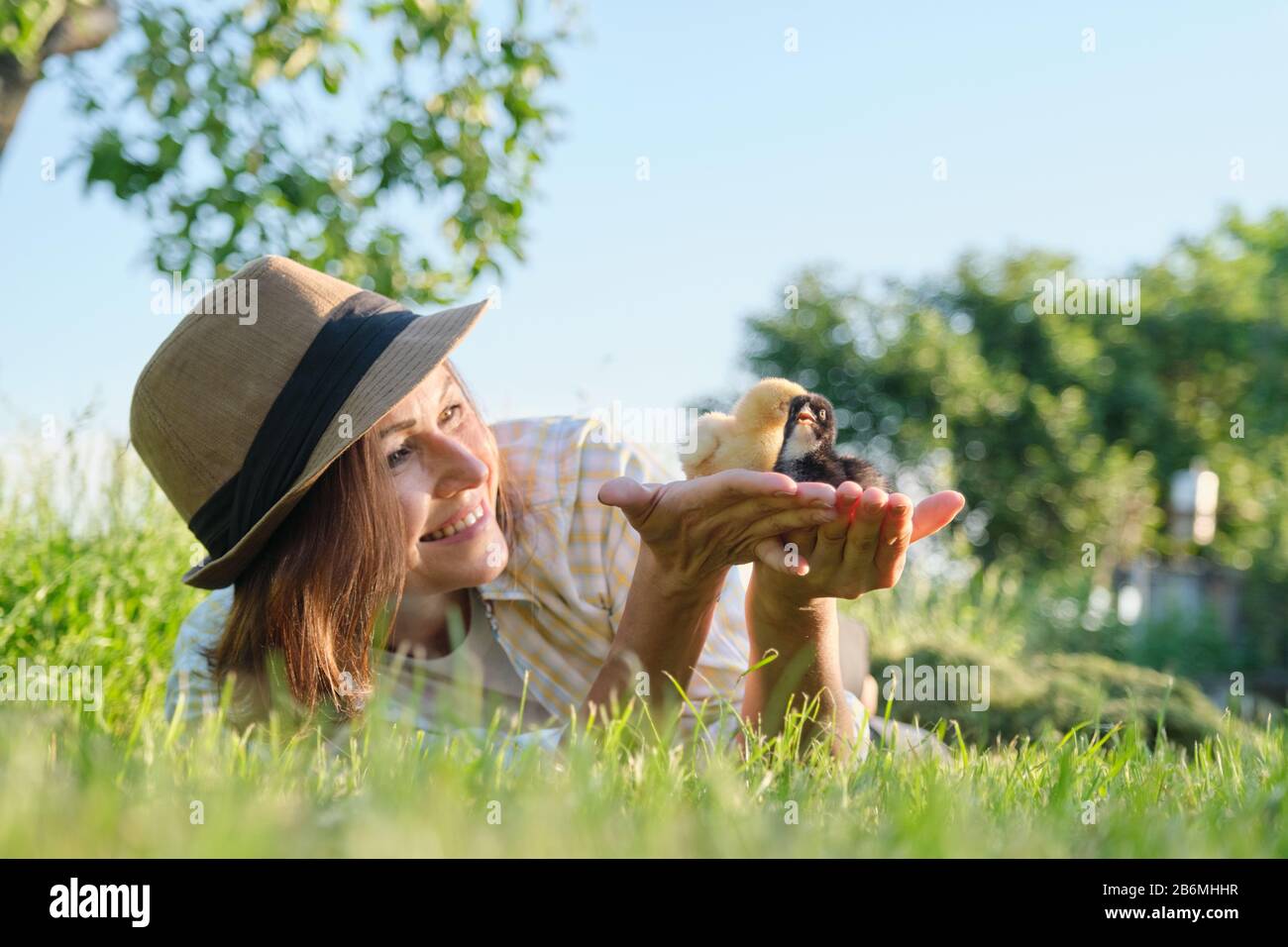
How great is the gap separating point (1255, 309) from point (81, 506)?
21.0 m

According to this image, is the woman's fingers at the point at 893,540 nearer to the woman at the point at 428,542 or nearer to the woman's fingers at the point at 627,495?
the woman at the point at 428,542

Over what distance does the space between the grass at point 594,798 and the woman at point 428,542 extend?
12.7 inches

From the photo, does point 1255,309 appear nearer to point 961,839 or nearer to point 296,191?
point 296,191

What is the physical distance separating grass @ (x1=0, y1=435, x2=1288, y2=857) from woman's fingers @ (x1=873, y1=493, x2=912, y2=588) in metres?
0.33

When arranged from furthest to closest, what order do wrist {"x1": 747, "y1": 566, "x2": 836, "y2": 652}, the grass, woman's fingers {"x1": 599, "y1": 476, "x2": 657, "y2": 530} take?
wrist {"x1": 747, "y1": 566, "x2": 836, "y2": 652}
woman's fingers {"x1": 599, "y1": 476, "x2": 657, "y2": 530}
the grass

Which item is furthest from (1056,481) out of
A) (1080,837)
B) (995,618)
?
(1080,837)

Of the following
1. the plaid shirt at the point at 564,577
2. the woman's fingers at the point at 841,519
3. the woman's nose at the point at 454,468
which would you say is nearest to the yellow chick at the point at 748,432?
the woman's fingers at the point at 841,519

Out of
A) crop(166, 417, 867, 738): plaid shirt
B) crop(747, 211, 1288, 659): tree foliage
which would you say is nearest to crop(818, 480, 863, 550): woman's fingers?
crop(166, 417, 867, 738): plaid shirt

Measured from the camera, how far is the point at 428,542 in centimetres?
273

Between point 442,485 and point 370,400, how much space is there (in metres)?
0.28

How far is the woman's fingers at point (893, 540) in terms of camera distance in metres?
1.92

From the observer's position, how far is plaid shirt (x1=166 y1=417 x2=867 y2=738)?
9.69 ft

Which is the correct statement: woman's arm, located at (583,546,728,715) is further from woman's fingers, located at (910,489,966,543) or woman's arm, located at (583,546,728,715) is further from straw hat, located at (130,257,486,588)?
straw hat, located at (130,257,486,588)
